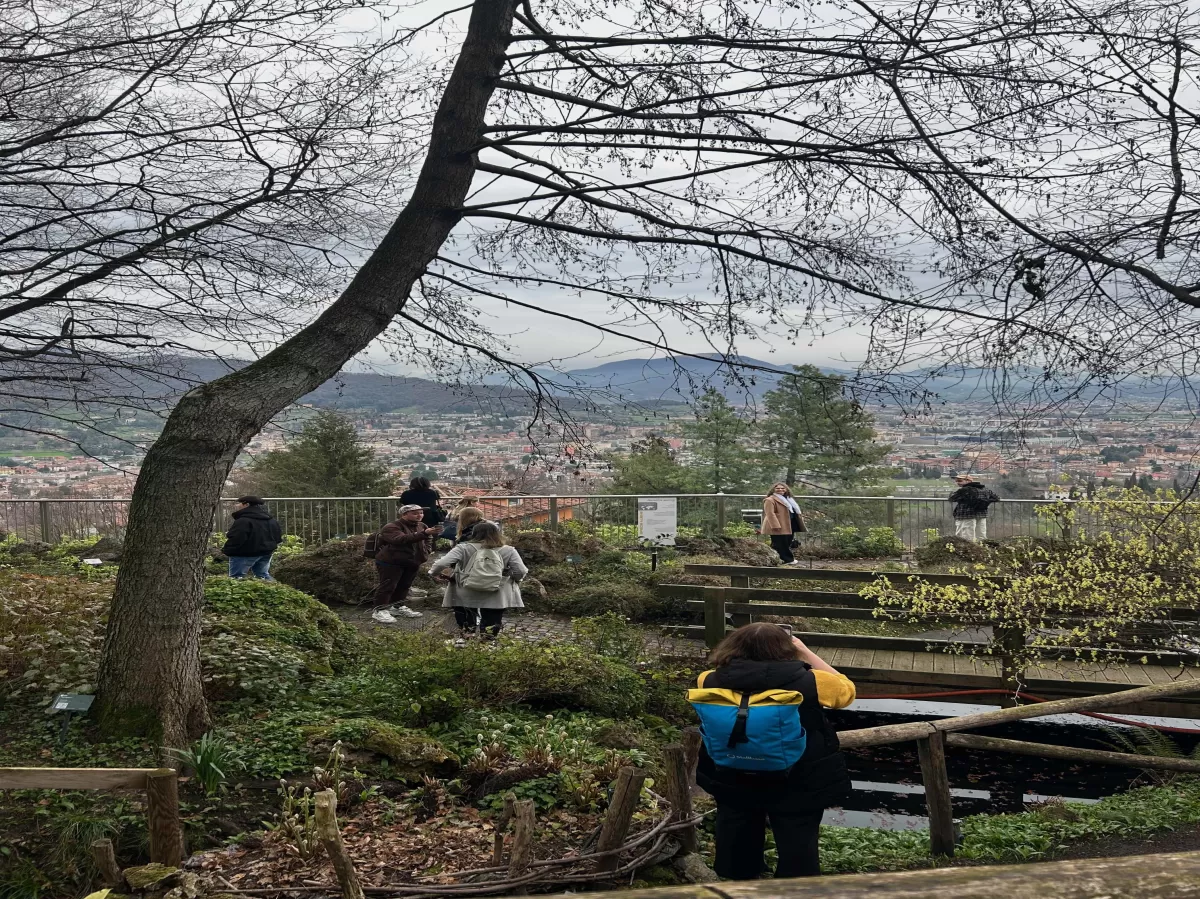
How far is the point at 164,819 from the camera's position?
14.1 ft

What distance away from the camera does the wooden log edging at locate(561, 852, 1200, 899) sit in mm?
1169

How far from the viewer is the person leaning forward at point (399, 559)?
1261 cm

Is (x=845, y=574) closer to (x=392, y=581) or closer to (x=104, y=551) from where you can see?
(x=392, y=581)

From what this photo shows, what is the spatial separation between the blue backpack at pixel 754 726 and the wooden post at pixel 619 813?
0.45 meters

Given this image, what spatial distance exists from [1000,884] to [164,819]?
13.2ft

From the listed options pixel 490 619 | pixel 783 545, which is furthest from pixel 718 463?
pixel 490 619

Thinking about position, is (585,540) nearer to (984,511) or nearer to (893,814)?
(984,511)

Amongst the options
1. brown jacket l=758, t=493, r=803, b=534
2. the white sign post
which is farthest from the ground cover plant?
brown jacket l=758, t=493, r=803, b=534

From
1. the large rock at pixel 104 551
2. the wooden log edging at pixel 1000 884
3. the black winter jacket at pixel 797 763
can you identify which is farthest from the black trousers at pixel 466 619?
the wooden log edging at pixel 1000 884

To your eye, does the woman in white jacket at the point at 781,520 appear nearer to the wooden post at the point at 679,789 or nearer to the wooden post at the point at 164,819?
the wooden post at the point at 679,789

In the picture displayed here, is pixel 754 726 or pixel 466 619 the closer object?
pixel 754 726

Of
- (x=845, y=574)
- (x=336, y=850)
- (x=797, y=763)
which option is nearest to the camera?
(x=336, y=850)

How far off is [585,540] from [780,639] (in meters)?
12.2

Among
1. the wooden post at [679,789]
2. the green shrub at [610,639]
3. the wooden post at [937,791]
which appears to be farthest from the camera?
the green shrub at [610,639]
